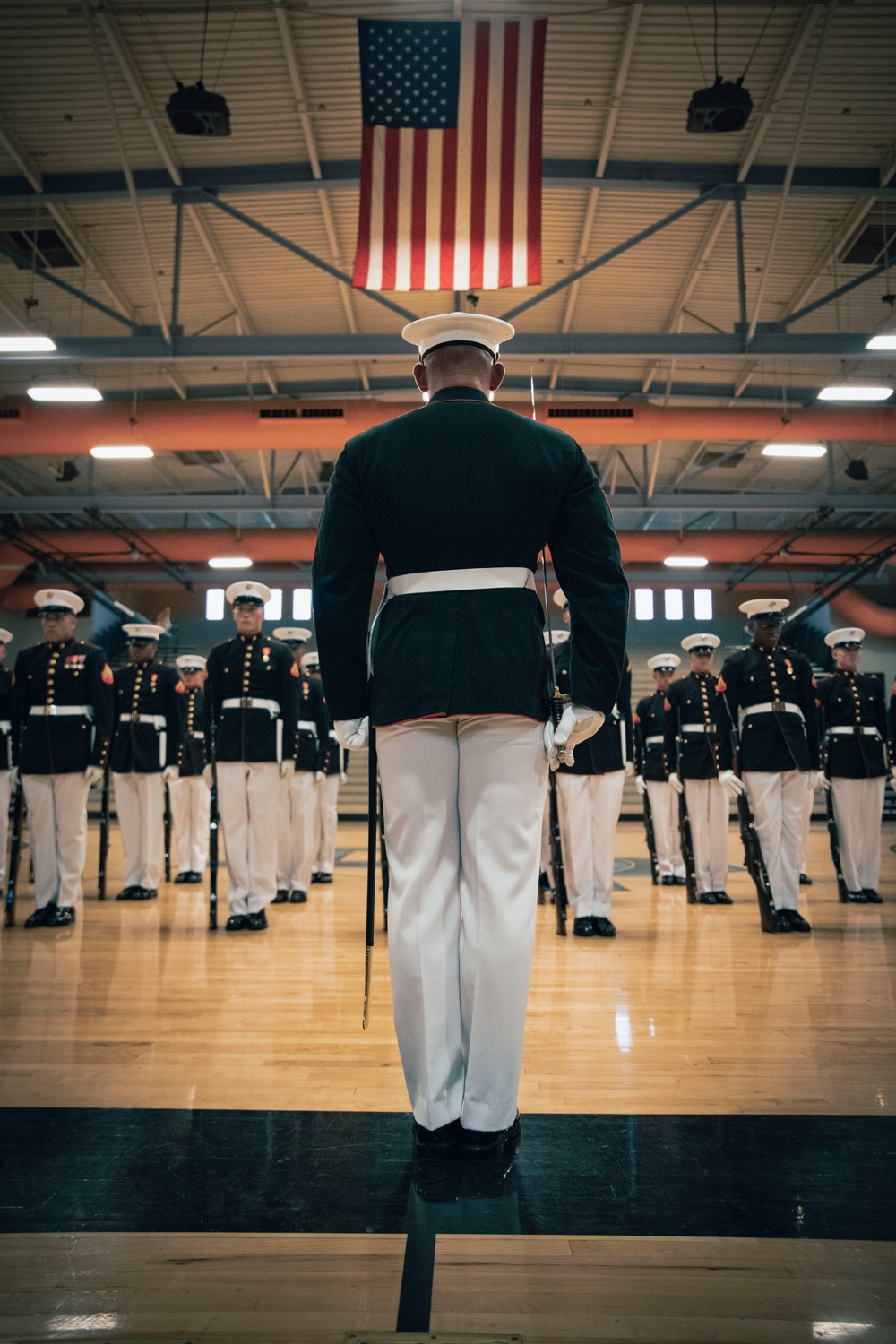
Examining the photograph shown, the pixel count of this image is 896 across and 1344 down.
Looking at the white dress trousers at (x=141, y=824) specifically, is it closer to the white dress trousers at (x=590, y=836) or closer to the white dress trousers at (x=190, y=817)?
the white dress trousers at (x=190, y=817)

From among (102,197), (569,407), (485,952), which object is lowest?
(485,952)

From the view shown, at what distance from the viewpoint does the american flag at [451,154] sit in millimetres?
5328

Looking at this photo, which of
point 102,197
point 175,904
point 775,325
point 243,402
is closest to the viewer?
point 175,904

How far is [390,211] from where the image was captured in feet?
19.0

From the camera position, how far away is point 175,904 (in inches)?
233

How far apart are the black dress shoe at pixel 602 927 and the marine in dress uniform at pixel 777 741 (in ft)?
2.93

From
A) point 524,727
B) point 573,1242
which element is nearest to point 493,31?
point 524,727

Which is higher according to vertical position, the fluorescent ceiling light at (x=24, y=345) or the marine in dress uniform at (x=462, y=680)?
the fluorescent ceiling light at (x=24, y=345)

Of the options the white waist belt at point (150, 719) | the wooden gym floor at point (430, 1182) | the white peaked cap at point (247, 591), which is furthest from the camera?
the white waist belt at point (150, 719)

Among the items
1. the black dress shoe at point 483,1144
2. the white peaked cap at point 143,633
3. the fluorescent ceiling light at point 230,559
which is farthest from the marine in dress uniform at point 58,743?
the fluorescent ceiling light at point 230,559

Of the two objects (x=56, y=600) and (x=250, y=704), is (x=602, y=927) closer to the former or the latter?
(x=250, y=704)

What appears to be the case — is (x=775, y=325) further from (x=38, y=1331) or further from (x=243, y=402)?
(x=38, y=1331)

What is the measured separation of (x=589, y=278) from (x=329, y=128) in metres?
3.42

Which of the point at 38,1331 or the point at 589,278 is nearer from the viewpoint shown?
the point at 38,1331
